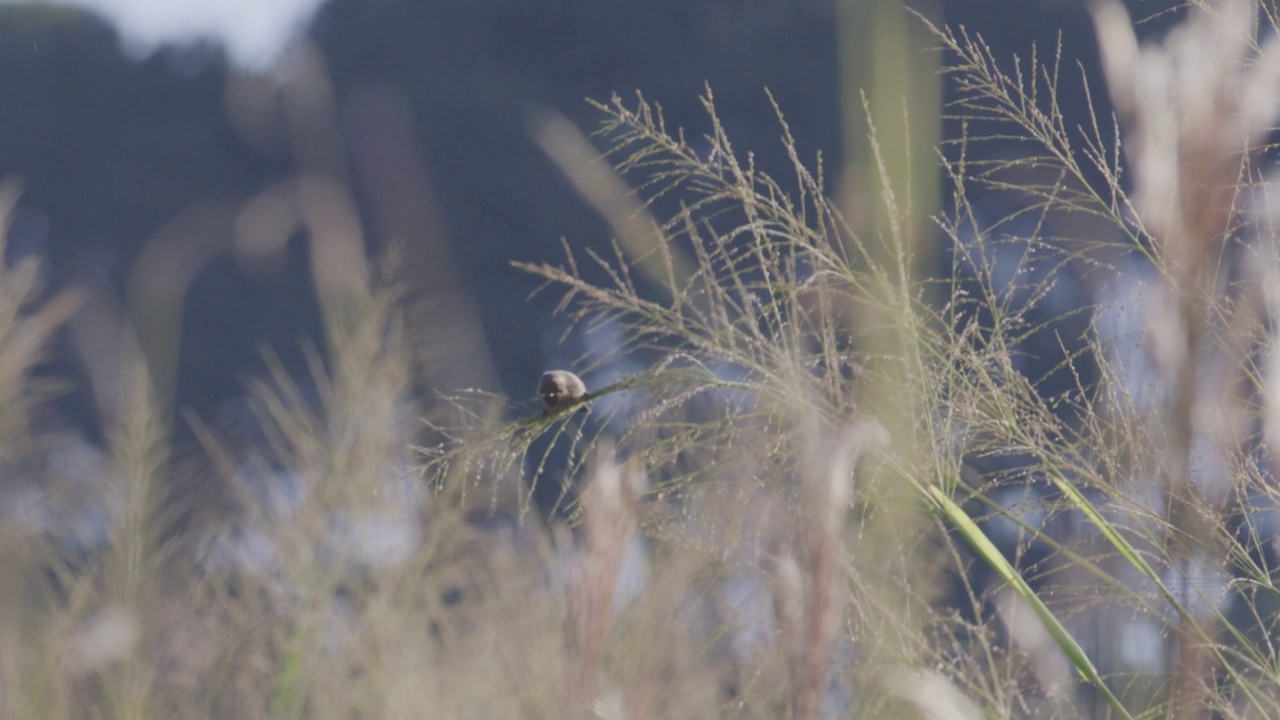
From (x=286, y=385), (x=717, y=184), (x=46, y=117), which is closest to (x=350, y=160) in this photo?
(x=46, y=117)

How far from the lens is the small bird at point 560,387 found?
5.46ft

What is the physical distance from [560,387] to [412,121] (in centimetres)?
1234

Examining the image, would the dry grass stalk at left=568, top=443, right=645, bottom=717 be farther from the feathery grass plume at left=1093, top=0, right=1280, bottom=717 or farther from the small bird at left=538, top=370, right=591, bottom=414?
the small bird at left=538, top=370, right=591, bottom=414

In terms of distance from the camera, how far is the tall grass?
95 centimetres

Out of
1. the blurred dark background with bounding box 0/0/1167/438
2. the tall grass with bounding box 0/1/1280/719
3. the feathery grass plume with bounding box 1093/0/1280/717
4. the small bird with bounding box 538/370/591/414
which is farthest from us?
the blurred dark background with bounding box 0/0/1167/438

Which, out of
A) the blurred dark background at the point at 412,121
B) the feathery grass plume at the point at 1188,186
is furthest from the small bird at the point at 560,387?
the blurred dark background at the point at 412,121

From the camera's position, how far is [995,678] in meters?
1.39

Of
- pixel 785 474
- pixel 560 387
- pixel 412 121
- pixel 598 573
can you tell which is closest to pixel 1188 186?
pixel 598 573

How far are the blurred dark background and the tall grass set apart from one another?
7.03 metres

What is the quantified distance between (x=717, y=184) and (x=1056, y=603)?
2.09 feet

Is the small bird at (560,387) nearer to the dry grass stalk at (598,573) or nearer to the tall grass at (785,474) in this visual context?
the tall grass at (785,474)

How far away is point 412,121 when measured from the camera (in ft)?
44.7

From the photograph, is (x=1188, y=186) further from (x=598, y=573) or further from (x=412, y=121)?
(x=412, y=121)

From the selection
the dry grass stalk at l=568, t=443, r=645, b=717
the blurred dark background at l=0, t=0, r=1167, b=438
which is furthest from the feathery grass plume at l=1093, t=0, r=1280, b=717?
the blurred dark background at l=0, t=0, r=1167, b=438
